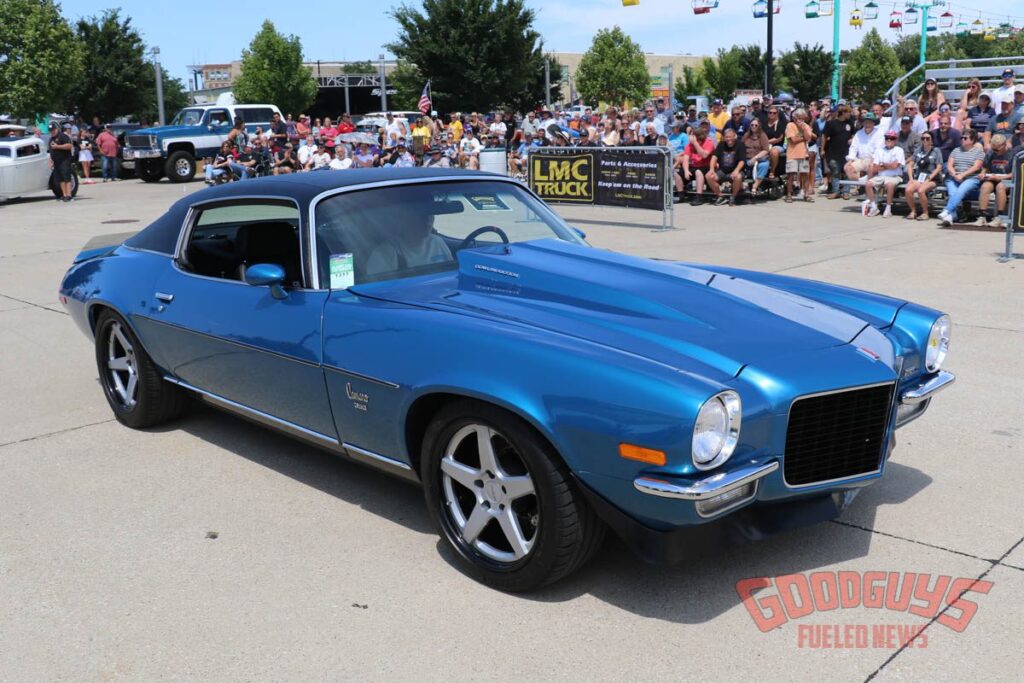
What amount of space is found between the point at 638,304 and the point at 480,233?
105 cm

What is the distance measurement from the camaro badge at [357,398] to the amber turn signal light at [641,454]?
3.81ft

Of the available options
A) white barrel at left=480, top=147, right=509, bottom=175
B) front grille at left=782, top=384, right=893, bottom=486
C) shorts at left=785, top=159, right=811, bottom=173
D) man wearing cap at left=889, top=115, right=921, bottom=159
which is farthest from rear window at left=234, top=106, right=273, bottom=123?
front grille at left=782, top=384, right=893, bottom=486

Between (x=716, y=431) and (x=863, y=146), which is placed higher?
(x=863, y=146)

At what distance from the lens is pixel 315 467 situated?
15.6ft

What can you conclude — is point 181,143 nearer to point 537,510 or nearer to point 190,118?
point 190,118

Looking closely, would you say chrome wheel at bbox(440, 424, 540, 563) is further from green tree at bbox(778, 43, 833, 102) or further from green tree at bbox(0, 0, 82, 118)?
green tree at bbox(778, 43, 833, 102)

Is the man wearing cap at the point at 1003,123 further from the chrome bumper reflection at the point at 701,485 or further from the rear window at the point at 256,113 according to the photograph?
the rear window at the point at 256,113

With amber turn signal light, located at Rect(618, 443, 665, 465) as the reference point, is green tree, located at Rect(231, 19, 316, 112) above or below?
above

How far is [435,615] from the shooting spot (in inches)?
131

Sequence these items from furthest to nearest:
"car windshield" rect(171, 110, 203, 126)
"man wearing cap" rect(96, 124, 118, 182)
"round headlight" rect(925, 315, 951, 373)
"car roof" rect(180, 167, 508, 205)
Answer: "man wearing cap" rect(96, 124, 118, 182) → "car windshield" rect(171, 110, 203, 126) → "car roof" rect(180, 167, 508, 205) → "round headlight" rect(925, 315, 951, 373)

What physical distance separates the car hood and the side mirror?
36 centimetres

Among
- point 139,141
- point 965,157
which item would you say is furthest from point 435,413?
point 139,141

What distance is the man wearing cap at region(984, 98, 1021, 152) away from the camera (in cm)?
1331

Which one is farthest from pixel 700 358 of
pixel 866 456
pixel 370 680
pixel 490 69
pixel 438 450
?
pixel 490 69
